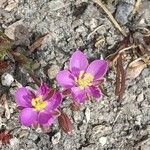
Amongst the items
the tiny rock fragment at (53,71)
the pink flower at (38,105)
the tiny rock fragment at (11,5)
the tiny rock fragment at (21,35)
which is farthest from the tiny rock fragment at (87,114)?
the tiny rock fragment at (11,5)

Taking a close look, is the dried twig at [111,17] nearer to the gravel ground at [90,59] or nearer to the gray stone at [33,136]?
the gravel ground at [90,59]

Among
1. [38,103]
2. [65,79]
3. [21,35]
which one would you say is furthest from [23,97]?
[21,35]

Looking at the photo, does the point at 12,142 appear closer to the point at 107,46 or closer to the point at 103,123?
the point at 103,123

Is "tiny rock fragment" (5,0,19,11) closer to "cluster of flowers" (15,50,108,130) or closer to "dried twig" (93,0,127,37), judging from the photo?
"dried twig" (93,0,127,37)

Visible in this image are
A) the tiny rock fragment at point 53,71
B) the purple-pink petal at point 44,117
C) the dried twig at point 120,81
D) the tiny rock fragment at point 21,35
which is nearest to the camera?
the purple-pink petal at point 44,117

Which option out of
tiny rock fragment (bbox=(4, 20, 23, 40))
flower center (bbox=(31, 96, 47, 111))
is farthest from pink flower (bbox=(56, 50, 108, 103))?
tiny rock fragment (bbox=(4, 20, 23, 40))

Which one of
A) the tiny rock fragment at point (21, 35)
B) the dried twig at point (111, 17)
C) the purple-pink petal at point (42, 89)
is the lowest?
the purple-pink petal at point (42, 89)

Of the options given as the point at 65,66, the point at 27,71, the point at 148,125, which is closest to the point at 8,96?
the point at 27,71
